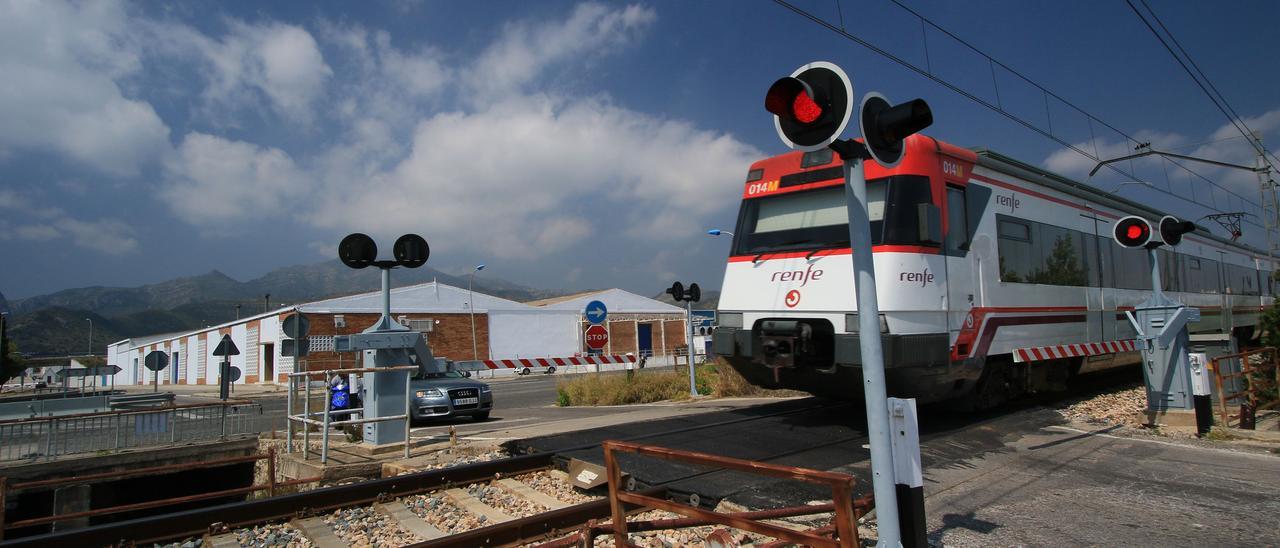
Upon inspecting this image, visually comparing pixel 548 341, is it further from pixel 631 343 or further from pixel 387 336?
pixel 387 336

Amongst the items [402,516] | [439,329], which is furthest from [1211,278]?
[439,329]

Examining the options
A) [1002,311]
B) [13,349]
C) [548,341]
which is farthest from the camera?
[548,341]

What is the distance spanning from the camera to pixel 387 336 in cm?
904

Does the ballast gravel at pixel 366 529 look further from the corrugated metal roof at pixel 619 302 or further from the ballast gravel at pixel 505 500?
the corrugated metal roof at pixel 619 302

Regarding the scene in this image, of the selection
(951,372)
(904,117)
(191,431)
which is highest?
(904,117)

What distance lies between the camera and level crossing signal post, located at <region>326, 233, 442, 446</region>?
8930mm

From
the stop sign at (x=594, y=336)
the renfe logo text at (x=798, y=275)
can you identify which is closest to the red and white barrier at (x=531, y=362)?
the stop sign at (x=594, y=336)

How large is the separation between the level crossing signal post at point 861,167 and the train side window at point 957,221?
15.7ft

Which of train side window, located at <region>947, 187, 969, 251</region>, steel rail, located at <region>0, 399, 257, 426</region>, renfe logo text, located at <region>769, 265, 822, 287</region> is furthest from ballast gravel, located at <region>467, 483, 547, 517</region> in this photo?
steel rail, located at <region>0, 399, 257, 426</region>

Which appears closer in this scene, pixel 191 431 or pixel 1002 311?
pixel 1002 311

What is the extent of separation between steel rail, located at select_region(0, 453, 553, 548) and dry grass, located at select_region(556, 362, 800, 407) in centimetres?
868

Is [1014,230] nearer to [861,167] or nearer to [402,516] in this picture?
[861,167]

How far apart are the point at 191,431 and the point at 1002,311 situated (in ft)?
45.9

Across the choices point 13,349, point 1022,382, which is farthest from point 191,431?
point 13,349
